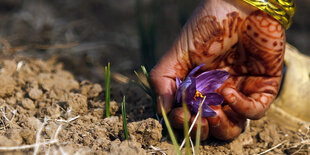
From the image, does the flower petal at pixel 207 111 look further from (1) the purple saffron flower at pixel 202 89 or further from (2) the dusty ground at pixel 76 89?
(2) the dusty ground at pixel 76 89

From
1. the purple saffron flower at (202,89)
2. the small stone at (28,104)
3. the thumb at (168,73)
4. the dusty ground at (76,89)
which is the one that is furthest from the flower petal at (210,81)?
the small stone at (28,104)

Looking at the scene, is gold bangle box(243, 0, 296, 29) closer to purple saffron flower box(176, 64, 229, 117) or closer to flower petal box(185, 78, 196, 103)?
purple saffron flower box(176, 64, 229, 117)

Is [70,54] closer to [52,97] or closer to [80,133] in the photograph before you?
[52,97]

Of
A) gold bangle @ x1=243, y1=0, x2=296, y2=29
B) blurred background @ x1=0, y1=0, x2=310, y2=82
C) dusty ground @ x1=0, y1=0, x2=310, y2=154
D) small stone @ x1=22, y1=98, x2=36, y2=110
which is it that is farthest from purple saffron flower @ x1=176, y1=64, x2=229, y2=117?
small stone @ x1=22, y1=98, x2=36, y2=110

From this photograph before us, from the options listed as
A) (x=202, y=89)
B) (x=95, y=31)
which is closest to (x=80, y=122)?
(x=202, y=89)

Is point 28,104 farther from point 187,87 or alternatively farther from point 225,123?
point 225,123

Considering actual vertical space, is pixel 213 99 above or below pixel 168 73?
below

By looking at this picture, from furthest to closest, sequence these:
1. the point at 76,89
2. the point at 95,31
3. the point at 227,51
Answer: the point at 95,31 → the point at 76,89 → the point at 227,51

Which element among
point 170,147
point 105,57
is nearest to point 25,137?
point 170,147
